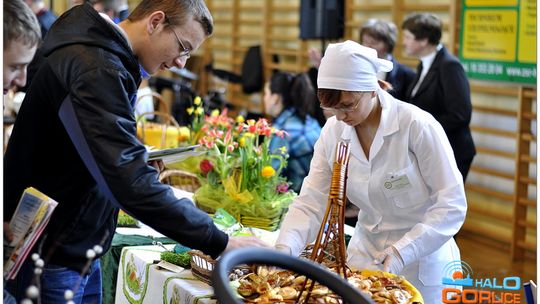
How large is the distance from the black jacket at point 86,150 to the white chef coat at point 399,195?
2.08 ft

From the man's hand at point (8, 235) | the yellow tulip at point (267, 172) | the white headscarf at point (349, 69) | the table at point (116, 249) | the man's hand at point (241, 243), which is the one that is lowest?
the table at point (116, 249)

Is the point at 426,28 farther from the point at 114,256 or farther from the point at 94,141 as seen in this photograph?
the point at 94,141

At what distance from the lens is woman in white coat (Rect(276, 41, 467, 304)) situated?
2443mm

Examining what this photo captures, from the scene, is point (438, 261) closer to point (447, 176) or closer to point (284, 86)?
point (447, 176)

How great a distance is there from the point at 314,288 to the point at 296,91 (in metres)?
2.98

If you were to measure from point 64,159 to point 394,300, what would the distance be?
83 centimetres

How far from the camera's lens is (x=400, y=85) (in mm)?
5547

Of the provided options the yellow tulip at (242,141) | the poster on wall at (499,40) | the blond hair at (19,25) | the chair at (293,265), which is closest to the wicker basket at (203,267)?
the chair at (293,265)

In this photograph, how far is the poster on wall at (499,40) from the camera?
5770 mm

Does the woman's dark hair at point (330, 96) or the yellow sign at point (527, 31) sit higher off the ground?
the woman's dark hair at point (330, 96)

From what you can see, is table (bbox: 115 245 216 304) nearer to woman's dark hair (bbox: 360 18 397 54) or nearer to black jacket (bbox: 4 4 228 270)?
black jacket (bbox: 4 4 228 270)

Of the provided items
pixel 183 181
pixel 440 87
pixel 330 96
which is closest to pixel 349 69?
pixel 330 96

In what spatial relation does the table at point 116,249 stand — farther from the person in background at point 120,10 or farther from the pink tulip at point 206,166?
the person in background at point 120,10

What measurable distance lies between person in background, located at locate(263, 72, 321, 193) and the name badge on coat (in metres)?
1.87
